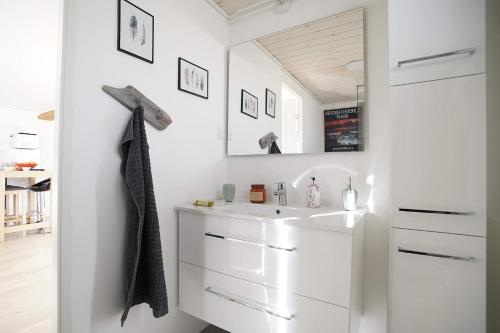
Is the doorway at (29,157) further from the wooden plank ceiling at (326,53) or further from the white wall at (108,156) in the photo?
→ the wooden plank ceiling at (326,53)

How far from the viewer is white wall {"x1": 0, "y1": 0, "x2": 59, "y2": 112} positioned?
2.07 m

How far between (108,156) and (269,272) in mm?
1018

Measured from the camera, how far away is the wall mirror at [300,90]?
1.60 meters

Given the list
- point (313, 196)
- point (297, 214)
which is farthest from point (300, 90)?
point (297, 214)

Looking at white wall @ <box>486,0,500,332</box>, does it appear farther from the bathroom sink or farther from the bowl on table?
the bowl on table

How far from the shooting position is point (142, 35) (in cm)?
142

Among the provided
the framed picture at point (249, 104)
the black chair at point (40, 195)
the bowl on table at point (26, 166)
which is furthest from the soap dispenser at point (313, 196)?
the bowl on table at point (26, 166)

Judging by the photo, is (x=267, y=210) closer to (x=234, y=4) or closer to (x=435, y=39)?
(x=435, y=39)

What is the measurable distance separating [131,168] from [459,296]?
161 cm

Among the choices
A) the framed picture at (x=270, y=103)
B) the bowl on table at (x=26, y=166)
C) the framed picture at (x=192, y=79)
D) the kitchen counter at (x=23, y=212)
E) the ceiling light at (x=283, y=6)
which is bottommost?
the kitchen counter at (x=23, y=212)

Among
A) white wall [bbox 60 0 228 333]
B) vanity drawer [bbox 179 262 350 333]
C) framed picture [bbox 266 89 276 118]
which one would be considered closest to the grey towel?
white wall [bbox 60 0 228 333]

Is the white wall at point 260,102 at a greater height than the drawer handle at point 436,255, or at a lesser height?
greater

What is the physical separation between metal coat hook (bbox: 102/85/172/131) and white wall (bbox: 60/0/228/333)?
0.03 metres

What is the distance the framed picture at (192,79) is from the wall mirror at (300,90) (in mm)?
284
